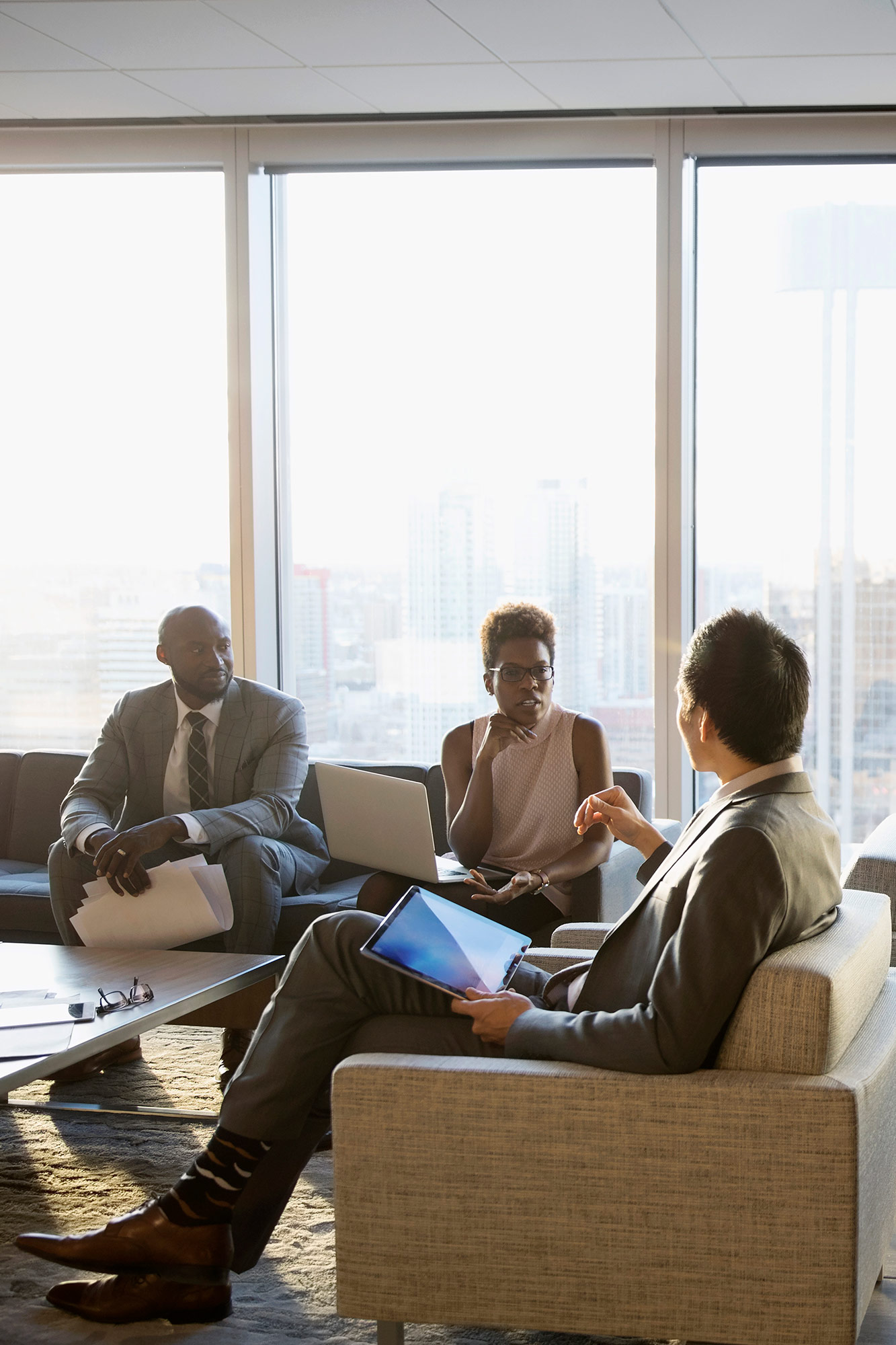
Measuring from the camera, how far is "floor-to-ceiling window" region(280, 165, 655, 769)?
4.83m

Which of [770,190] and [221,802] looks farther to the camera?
[770,190]

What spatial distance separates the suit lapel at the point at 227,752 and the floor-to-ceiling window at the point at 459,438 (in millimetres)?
1237

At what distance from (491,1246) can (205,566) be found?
3.62 metres

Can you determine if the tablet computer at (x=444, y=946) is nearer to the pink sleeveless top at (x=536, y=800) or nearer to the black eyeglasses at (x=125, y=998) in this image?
the black eyeglasses at (x=125, y=998)

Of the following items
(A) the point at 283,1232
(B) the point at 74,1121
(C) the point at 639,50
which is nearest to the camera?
(A) the point at 283,1232

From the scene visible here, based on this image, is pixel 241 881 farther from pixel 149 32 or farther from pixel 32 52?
pixel 32 52

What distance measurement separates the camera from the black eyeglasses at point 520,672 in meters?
3.47

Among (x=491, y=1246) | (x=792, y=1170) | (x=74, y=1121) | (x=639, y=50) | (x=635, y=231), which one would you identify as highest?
(x=639, y=50)

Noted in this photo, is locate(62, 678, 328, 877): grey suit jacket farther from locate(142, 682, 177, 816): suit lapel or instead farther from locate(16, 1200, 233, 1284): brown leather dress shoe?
locate(16, 1200, 233, 1284): brown leather dress shoe

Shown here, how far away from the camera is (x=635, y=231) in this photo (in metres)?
4.80

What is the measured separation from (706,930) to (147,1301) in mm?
1150

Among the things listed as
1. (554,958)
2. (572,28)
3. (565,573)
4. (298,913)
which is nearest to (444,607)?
(565,573)

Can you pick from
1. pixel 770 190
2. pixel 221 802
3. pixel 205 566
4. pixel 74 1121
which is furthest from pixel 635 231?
pixel 74 1121

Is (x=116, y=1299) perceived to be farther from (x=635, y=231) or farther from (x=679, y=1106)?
(x=635, y=231)
